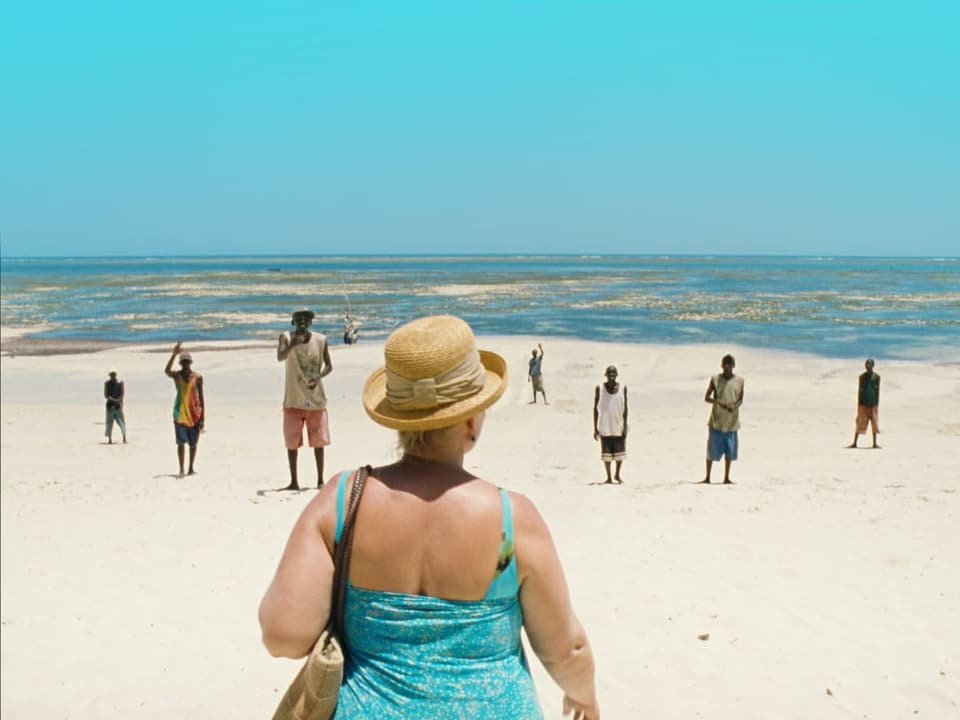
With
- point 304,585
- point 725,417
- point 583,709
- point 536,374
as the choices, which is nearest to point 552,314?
point 536,374

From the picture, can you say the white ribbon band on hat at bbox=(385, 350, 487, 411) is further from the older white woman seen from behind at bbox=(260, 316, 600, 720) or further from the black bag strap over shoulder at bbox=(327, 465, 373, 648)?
the black bag strap over shoulder at bbox=(327, 465, 373, 648)

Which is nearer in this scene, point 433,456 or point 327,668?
point 327,668

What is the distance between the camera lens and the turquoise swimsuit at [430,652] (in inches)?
82.8

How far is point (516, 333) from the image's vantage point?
40281 mm

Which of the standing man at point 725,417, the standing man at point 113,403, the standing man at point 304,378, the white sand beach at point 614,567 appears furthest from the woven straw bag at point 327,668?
the standing man at point 113,403

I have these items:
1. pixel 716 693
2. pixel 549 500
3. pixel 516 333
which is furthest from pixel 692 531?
pixel 516 333

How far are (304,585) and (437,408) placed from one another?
48 centimetres

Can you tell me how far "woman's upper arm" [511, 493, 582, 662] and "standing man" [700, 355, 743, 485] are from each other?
993 cm

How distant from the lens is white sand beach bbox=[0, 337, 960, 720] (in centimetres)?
577

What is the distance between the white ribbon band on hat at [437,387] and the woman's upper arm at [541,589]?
26 centimetres

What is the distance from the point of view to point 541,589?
7.05ft

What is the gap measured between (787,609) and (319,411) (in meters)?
4.56

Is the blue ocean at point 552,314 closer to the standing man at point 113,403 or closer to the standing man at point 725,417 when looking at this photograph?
the standing man at point 725,417

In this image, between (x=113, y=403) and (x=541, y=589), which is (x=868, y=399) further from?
(x=541, y=589)
